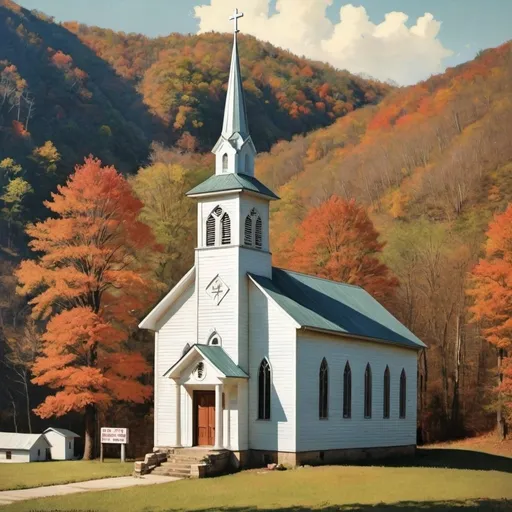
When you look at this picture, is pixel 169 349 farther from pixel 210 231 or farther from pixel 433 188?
pixel 433 188

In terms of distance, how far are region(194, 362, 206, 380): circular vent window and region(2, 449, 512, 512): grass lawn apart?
416 cm

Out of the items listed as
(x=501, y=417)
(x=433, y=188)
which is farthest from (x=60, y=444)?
(x=433, y=188)

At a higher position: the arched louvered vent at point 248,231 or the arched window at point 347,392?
the arched louvered vent at point 248,231

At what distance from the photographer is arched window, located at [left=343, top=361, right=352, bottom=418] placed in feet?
134

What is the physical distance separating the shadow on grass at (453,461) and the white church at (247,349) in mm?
1890

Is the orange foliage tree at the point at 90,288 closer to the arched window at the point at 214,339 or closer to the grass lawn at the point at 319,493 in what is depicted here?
the arched window at the point at 214,339

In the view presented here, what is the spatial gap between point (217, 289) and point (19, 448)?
12.3 m

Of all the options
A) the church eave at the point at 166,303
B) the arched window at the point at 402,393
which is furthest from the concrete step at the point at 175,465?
the arched window at the point at 402,393

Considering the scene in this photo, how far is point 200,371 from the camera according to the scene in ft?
123

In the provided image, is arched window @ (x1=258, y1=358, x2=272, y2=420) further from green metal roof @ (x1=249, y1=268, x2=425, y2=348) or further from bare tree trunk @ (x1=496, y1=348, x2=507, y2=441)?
bare tree trunk @ (x1=496, y1=348, x2=507, y2=441)

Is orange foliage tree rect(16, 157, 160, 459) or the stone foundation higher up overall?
orange foliage tree rect(16, 157, 160, 459)

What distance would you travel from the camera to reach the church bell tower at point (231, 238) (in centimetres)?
3803

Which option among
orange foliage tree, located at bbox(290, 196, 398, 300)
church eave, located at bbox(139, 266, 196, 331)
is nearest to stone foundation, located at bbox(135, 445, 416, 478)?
church eave, located at bbox(139, 266, 196, 331)

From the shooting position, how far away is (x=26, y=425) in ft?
190
